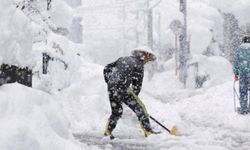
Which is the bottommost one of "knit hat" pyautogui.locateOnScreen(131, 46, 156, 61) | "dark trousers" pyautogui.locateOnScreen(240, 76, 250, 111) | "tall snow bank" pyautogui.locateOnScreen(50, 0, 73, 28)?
"dark trousers" pyautogui.locateOnScreen(240, 76, 250, 111)

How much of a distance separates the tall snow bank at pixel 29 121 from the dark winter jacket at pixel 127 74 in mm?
3010

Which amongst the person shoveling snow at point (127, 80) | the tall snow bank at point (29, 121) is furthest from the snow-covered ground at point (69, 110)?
the person shoveling snow at point (127, 80)

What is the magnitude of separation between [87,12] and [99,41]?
6.01 m

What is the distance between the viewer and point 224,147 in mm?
7559

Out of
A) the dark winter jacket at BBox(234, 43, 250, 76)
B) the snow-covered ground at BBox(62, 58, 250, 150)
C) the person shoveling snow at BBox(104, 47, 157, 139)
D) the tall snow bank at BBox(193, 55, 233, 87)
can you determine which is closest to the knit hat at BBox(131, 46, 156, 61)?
the person shoveling snow at BBox(104, 47, 157, 139)

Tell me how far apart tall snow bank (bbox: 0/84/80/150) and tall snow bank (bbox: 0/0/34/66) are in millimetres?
396

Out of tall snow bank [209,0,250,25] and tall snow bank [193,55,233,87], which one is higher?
tall snow bank [209,0,250,25]

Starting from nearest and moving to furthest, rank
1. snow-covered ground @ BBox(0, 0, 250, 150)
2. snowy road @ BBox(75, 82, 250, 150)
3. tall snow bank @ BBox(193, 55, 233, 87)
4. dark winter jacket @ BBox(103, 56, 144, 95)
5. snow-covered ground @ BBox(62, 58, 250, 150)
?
snow-covered ground @ BBox(0, 0, 250, 150) < snowy road @ BBox(75, 82, 250, 150) < snow-covered ground @ BBox(62, 58, 250, 150) < dark winter jacket @ BBox(103, 56, 144, 95) < tall snow bank @ BBox(193, 55, 233, 87)

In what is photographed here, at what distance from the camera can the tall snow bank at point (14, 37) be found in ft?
16.3

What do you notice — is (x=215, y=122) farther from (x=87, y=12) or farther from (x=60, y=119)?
(x=87, y=12)

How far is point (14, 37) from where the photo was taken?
5.17 metres

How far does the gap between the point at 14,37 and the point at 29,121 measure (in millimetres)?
975

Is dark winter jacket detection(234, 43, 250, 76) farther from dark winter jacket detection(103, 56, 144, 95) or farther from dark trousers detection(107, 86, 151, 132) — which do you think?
dark winter jacket detection(103, 56, 144, 95)

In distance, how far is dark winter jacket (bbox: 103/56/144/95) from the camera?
837 centimetres
